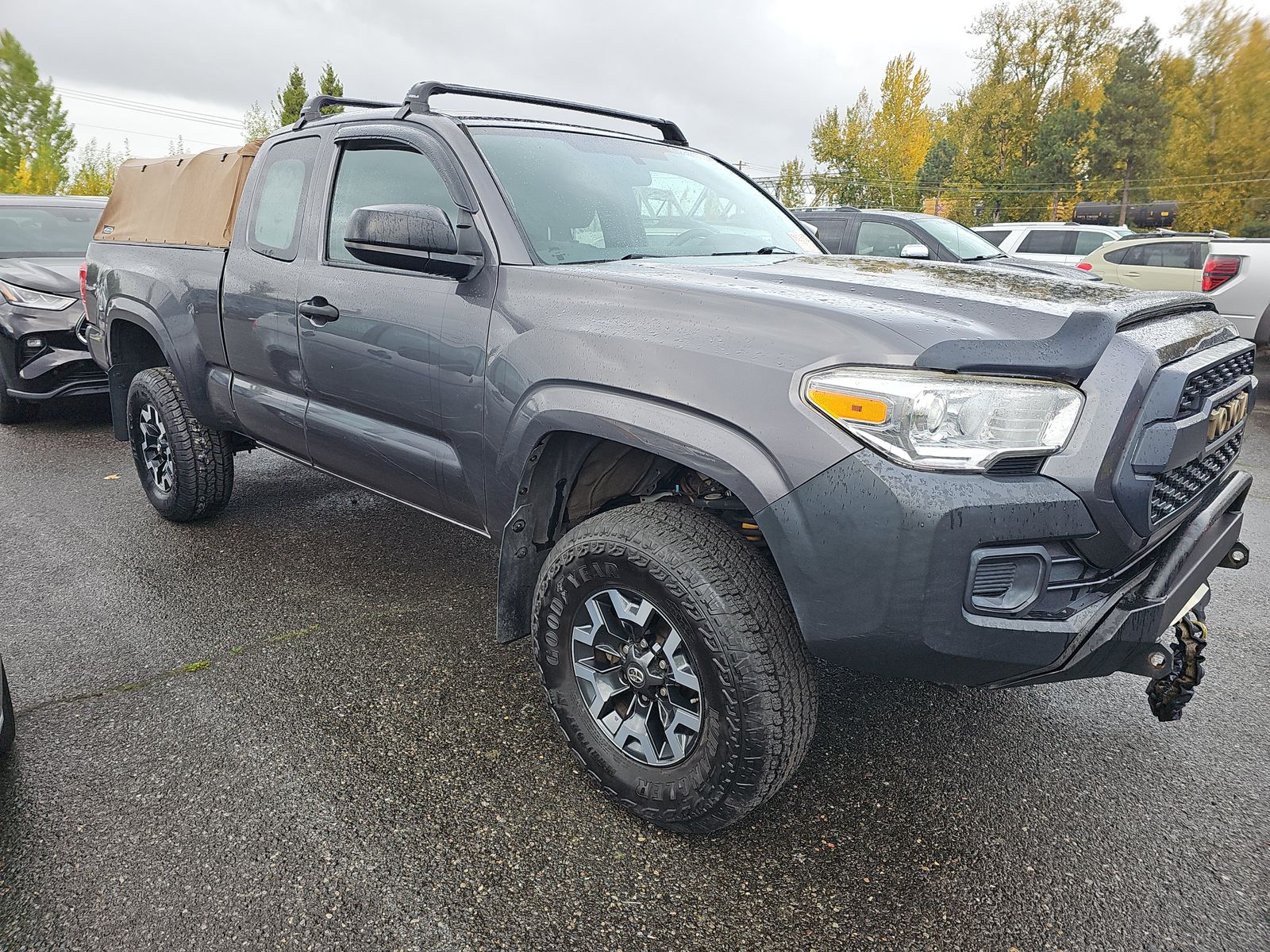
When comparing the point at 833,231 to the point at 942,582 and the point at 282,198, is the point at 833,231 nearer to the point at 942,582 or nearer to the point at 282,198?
the point at 282,198

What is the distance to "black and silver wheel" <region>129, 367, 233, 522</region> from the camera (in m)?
4.26

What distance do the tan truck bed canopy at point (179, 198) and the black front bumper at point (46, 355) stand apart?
1740mm

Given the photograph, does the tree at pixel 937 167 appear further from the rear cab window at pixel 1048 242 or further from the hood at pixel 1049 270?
the hood at pixel 1049 270

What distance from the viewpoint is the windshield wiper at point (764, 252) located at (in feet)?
10.1

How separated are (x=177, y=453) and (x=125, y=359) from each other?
0.83m

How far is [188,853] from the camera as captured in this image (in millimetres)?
2176

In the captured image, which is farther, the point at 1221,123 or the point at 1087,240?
the point at 1221,123

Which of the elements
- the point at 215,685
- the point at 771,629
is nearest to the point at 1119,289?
the point at 771,629

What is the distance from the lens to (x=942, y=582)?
5.94ft

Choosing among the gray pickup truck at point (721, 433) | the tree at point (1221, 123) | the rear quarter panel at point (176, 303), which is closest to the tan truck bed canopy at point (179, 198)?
the rear quarter panel at point (176, 303)

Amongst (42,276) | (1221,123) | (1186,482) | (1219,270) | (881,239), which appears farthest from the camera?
(1221,123)

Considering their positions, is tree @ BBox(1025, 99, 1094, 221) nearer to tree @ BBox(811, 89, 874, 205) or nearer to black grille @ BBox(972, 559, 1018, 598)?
tree @ BBox(811, 89, 874, 205)

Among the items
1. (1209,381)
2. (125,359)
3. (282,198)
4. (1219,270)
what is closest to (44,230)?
(125,359)

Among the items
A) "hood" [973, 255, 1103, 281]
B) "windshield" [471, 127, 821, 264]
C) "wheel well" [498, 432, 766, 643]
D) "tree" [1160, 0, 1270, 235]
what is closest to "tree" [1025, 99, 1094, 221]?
"tree" [1160, 0, 1270, 235]
